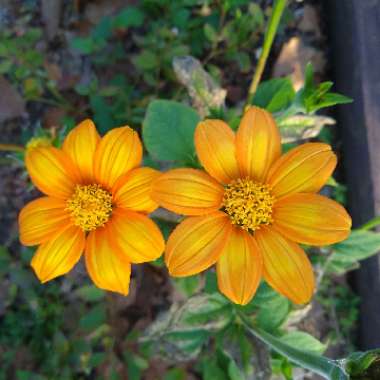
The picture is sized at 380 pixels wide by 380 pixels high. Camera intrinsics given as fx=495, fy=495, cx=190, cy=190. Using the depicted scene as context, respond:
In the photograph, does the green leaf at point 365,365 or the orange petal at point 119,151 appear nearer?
the green leaf at point 365,365

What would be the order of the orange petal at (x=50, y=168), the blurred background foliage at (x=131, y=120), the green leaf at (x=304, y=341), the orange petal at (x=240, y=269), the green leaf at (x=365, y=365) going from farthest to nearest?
the blurred background foliage at (x=131, y=120), the green leaf at (x=304, y=341), the orange petal at (x=50, y=168), the orange petal at (x=240, y=269), the green leaf at (x=365, y=365)

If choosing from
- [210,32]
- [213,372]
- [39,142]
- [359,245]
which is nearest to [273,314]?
[213,372]

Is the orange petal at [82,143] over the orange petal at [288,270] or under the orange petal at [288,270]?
over

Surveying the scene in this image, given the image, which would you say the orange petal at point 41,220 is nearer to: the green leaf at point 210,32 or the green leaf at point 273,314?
the green leaf at point 273,314

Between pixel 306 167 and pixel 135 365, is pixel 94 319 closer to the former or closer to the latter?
pixel 135 365

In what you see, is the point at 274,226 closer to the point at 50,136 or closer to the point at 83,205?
the point at 83,205

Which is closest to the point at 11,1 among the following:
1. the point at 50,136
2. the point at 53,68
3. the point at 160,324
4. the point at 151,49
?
the point at 53,68

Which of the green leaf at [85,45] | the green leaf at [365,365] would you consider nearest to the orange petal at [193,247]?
the green leaf at [365,365]

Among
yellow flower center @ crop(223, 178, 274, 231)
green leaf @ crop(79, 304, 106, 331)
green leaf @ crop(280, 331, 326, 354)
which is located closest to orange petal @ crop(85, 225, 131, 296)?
yellow flower center @ crop(223, 178, 274, 231)
